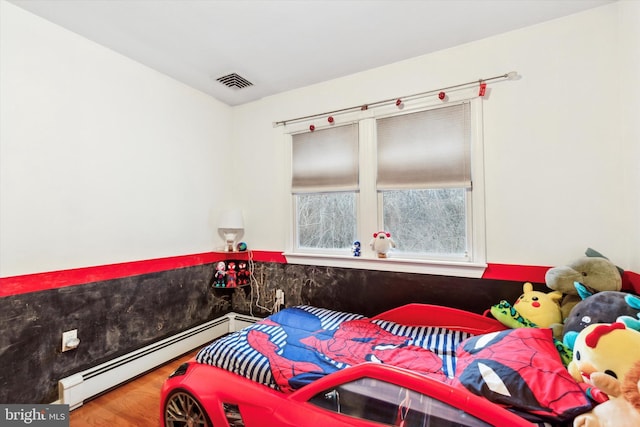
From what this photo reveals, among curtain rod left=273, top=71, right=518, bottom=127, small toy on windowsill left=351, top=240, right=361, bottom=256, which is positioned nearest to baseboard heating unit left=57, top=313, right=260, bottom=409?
small toy on windowsill left=351, top=240, right=361, bottom=256

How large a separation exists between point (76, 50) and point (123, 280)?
1693 mm

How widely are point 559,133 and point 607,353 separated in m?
1.45

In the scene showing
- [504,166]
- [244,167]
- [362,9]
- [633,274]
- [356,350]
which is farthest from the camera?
[244,167]

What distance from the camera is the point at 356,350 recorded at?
1.68 m

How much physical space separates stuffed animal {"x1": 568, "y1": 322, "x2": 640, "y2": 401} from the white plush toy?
1358mm

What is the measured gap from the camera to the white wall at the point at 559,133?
1716 mm

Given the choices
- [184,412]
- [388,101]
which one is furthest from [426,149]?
[184,412]

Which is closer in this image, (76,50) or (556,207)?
(556,207)

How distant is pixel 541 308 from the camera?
5.49 feet

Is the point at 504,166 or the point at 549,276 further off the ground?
the point at 504,166

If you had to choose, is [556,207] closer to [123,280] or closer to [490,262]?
[490,262]

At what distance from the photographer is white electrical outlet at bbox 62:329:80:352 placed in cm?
191

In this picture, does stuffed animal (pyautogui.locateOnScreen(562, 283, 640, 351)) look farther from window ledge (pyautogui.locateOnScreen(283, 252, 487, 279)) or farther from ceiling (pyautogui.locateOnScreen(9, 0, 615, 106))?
ceiling (pyautogui.locateOnScreen(9, 0, 615, 106))

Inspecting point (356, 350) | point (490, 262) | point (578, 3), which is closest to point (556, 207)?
point (490, 262)
